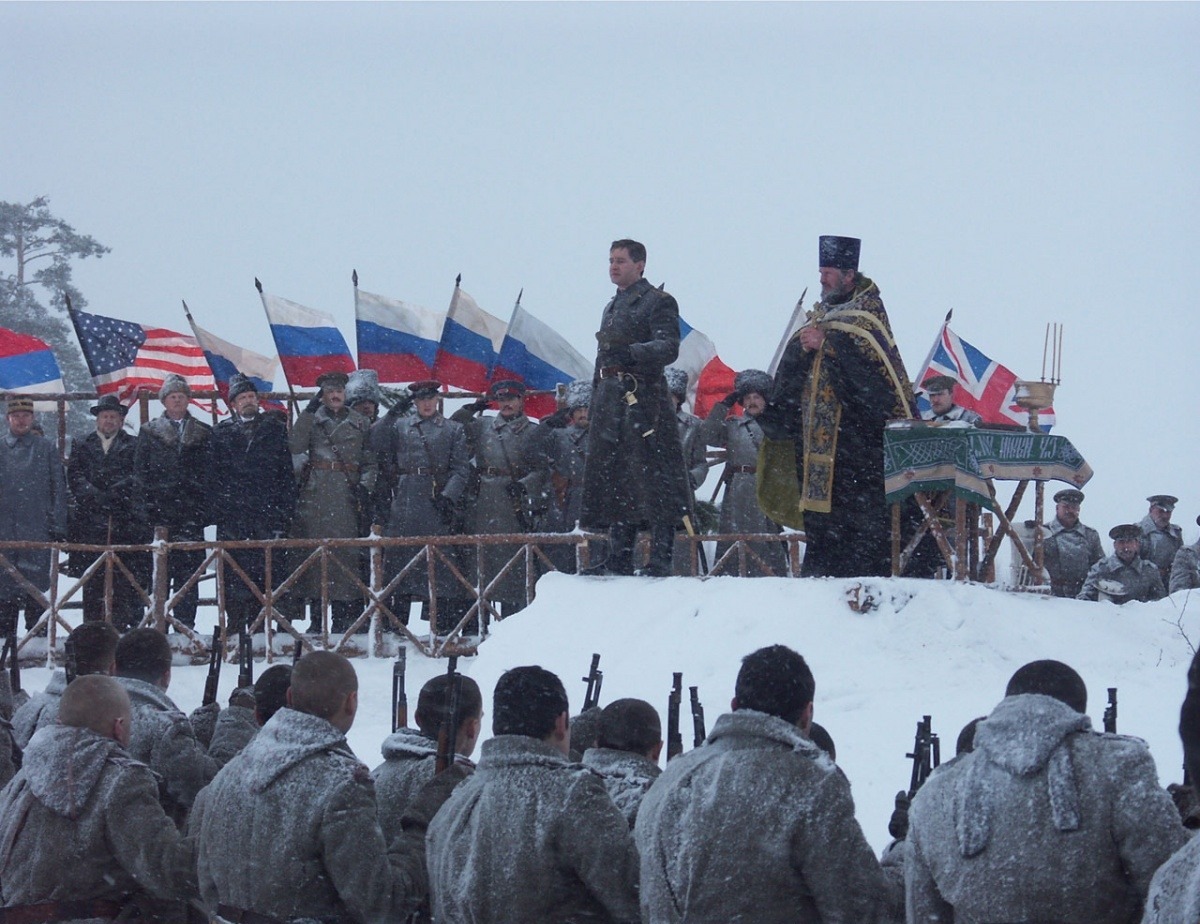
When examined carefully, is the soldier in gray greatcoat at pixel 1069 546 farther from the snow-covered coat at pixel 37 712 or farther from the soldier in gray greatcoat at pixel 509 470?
the snow-covered coat at pixel 37 712

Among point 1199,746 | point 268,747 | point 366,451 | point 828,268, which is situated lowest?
point 268,747

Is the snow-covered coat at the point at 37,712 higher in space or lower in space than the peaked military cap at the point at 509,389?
lower

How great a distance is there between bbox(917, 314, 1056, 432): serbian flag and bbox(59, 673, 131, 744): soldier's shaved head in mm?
10790

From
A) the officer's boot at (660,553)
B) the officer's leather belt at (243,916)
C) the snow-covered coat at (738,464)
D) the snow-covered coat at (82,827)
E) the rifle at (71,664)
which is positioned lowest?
the officer's leather belt at (243,916)

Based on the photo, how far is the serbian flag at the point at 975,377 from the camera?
1519cm

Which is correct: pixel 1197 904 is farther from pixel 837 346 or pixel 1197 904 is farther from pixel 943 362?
pixel 943 362

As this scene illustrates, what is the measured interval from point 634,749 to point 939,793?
102 centimetres

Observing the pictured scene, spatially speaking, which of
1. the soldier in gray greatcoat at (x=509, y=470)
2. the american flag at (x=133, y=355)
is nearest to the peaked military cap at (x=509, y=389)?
the soldier in gray greatcoat at (x=509, y=470)

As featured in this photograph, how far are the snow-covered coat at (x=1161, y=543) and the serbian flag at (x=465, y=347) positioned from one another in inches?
226

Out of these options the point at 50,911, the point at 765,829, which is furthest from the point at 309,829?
the point at 765,829

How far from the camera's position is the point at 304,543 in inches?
485

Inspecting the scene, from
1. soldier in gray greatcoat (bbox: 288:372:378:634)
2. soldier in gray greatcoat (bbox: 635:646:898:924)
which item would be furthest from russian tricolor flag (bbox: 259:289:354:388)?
soldier in gray greatcoat (bbox: 635:646:898:924)

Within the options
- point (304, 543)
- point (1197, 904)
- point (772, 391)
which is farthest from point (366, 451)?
point (1197, 904)

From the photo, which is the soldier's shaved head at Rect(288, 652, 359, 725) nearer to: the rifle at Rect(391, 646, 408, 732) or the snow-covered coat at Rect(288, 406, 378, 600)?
the rifle at Rect(391, 646, 408, 732)
